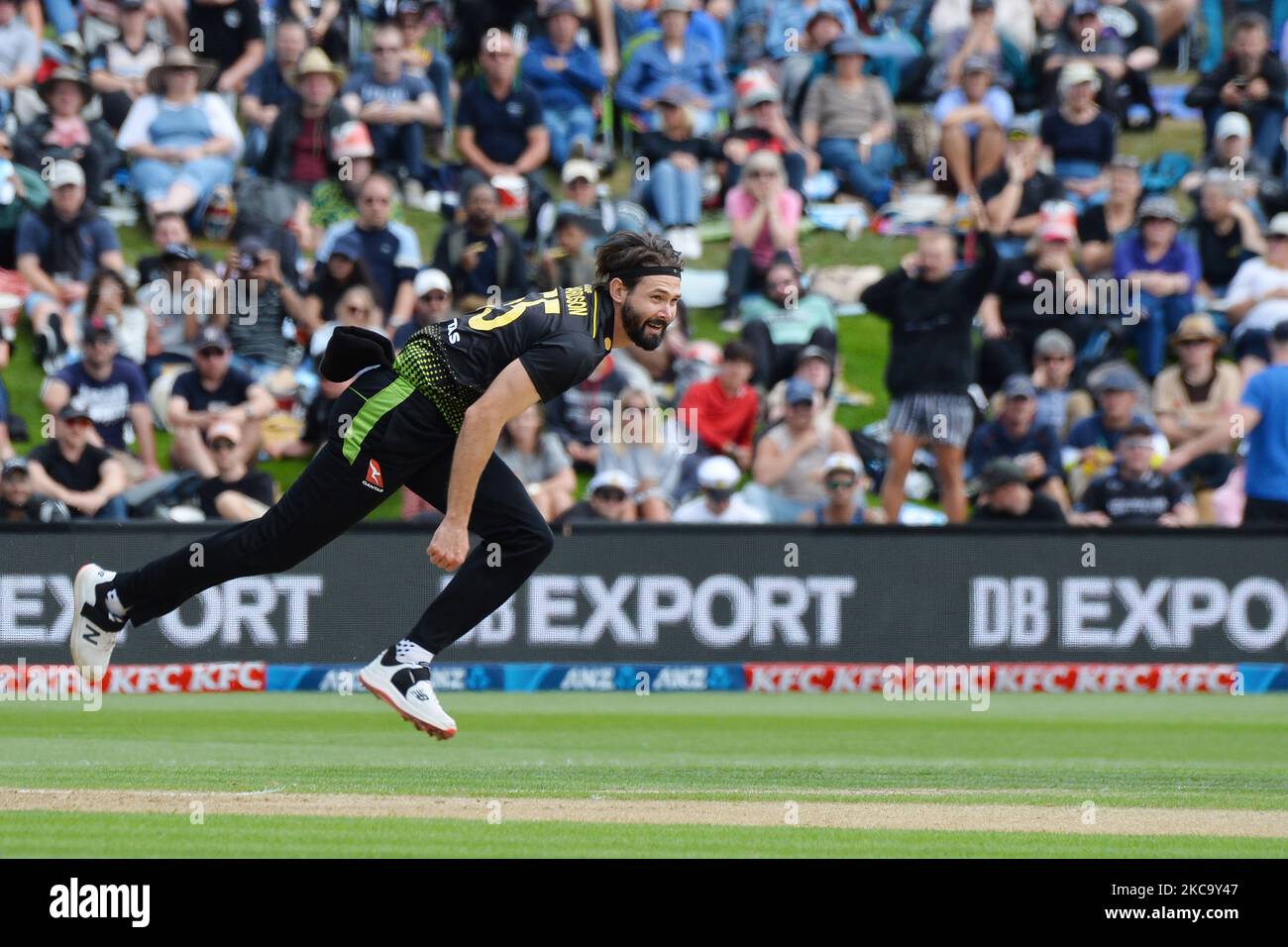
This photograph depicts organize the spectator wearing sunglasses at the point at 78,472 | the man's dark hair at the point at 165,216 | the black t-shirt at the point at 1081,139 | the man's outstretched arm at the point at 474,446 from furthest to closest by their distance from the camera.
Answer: the black t-shirt at the point at 1081,139 → the man's dark hair at the point at 165,216 → the spectator wearing sunglasses at the point at 78,472 → the man's outstretched arm at the point at 474,446

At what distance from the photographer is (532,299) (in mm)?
8469

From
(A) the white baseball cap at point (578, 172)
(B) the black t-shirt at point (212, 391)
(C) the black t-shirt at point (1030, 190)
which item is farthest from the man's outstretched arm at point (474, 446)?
(C) the black t-shirt at point (1030, 190)

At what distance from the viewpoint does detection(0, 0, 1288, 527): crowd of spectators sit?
1675cm

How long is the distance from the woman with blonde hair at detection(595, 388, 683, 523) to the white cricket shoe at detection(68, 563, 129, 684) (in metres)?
8.15

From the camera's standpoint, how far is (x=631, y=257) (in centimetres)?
829

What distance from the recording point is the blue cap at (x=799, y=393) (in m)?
16.8

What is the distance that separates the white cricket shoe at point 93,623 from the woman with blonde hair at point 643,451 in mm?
8147

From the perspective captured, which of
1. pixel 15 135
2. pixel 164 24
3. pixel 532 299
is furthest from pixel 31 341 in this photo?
pixel 532 299

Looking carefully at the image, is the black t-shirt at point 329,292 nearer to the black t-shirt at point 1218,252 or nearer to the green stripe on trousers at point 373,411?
the black t-shirt at point 1218,252

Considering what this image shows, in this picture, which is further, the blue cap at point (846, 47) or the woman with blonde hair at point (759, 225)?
the blue cap at point (846, 47)

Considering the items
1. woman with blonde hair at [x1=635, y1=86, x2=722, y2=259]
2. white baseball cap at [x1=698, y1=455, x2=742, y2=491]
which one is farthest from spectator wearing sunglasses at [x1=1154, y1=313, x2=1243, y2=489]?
woman with blonde hair at [x1=635, y1=86, x2=722, y2=259]

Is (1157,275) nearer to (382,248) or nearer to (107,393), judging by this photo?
(382,248)
